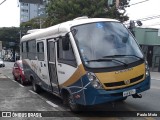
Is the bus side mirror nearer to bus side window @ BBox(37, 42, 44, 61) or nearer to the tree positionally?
bus side window @ BBox(37, 42, 44, 61)

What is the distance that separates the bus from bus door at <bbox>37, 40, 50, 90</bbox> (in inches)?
51.8

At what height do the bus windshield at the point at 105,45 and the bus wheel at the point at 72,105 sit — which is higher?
the bus windshield at the point at 105,45

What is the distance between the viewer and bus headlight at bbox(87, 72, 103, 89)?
342 inches

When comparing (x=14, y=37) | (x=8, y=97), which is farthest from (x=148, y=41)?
(x=14, y=37)

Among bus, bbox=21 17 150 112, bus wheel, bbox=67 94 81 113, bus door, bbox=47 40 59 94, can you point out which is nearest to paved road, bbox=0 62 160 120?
bus wheel, bbox=67 94 81 113

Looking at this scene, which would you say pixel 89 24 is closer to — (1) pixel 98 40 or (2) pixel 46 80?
(1) pixel 98 40

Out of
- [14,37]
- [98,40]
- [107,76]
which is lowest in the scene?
[14,37]

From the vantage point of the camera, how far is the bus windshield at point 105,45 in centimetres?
906

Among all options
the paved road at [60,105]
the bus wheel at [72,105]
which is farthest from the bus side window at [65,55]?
the paved road at [60,105]

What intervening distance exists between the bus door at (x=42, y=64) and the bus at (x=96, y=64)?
4.31ft

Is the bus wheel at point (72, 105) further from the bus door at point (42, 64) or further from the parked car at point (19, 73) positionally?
the parked car at point (19, 73)

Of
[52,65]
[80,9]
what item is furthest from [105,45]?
[80,9]

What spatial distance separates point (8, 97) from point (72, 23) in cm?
481

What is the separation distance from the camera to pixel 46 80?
40.4 feet
